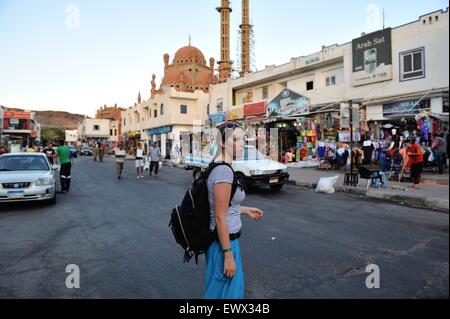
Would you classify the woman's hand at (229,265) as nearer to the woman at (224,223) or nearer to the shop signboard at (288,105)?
the woman at (224,223)

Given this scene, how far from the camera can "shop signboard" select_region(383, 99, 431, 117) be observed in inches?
567

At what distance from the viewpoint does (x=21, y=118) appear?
57.5 meters

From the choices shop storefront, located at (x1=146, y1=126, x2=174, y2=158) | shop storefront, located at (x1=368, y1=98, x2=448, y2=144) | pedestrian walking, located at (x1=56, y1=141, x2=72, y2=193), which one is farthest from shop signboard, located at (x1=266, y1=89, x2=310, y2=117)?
shop storefront, located at (x1=146, y1=126, x2=174, y2=158)

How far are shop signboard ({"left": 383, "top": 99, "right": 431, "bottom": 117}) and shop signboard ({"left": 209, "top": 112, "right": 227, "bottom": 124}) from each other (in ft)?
→ 50.4

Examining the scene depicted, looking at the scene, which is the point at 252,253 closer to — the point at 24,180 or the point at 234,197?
the point at 234,197

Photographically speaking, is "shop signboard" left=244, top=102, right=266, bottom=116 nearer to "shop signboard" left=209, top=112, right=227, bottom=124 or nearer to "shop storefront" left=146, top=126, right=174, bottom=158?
"shop signboard" left=209, top=112, right=227, bottom=124

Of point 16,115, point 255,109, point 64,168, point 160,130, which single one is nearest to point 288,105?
point 255,109

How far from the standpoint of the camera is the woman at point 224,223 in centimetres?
213

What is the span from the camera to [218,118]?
30.0m

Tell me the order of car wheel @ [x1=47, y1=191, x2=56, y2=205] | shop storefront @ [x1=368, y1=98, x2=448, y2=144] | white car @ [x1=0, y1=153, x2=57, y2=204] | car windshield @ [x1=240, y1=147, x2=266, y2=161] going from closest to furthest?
white car @ [x1=0, y1=153, x2=57, y2=204] → car wheel @ [x1=47, y1=191, x2=56, y2=205] → car windshield @ [x1=240, y1=147, x2=266, y2=161] → shop storefront @ [x1=368, y1=98, x2=448, y2=144]

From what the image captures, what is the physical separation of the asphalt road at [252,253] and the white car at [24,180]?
38 cm

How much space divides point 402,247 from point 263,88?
2297 centimetres
